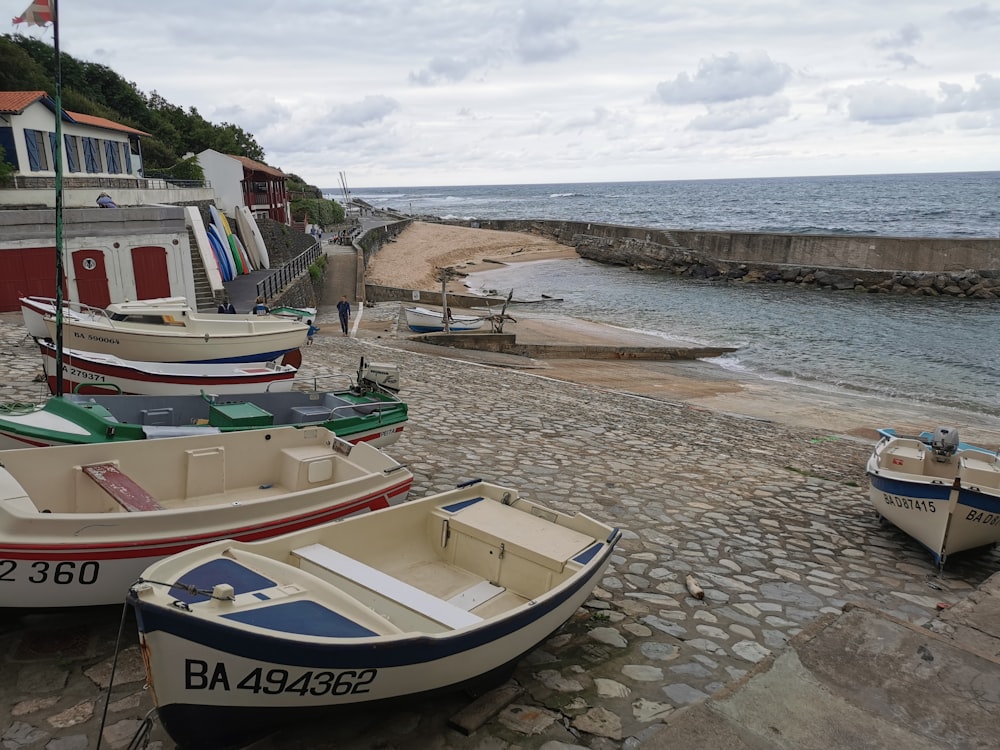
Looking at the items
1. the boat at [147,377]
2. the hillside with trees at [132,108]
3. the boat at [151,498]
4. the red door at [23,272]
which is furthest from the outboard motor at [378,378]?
the hillside with trees at [132,108]

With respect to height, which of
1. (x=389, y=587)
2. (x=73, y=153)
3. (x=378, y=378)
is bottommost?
(x=389, y=587)

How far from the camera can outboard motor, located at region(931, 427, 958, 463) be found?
29.7ft

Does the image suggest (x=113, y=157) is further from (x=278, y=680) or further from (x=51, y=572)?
(x=278, y=680)

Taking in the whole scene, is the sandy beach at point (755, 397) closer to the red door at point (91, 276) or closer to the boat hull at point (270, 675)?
the red door at point (91, 276)

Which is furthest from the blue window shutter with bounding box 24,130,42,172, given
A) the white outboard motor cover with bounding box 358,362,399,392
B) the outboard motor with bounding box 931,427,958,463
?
the outboard motor with bounding box 931,427,958,463

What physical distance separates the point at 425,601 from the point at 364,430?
383 centimetres

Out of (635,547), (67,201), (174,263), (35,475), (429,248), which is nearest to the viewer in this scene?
(35,475)

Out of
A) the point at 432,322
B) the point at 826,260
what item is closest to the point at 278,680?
the point at 432,322

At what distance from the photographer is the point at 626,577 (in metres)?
6.74

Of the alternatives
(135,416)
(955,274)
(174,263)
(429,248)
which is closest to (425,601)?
(135,416)

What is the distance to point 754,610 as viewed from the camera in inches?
249

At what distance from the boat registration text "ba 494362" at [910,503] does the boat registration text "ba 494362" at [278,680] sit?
6.75 metres

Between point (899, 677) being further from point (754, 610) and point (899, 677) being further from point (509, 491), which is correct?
point (509, 491)

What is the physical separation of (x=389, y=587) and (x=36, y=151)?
28.6 m
